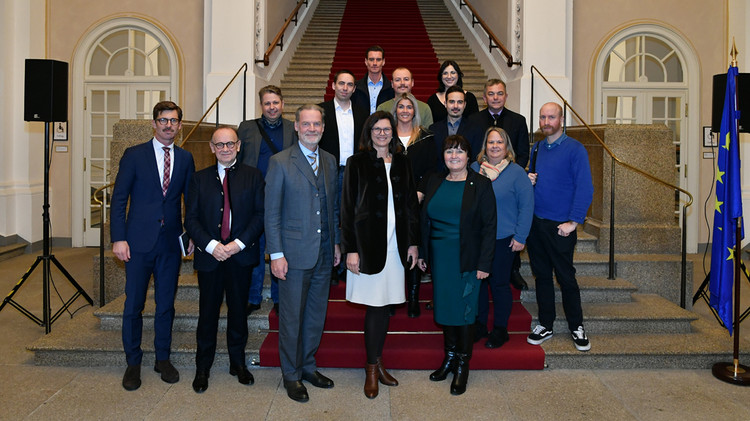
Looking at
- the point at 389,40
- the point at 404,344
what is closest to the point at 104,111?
the point at 389,40

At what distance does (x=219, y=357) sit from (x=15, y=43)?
22.6ft

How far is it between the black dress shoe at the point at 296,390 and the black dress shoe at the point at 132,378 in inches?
38.1

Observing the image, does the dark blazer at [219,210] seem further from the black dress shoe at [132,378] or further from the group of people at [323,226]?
the black dress shoe at [132,378]

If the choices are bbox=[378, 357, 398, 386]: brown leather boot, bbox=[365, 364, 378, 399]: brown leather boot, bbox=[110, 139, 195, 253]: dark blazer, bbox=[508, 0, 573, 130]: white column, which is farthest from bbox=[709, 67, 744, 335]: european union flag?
bbox=[508, 0, 573, 130]: white column

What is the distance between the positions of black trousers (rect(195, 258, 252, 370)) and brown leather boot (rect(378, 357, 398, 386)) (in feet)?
2.96

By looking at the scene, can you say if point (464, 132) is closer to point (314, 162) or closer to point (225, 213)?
point (314, 162)

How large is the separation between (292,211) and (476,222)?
1.13 meters

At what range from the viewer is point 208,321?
4.00 meters

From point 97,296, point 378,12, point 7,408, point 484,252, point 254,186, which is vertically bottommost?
point 7,408

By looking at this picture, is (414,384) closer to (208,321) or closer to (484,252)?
(484,252)

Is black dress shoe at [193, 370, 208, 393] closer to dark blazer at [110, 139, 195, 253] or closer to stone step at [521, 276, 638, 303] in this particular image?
dark blazer at [110, 139, 195, 253]

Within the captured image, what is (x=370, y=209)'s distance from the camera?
3.78m

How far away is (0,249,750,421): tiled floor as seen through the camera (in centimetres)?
366

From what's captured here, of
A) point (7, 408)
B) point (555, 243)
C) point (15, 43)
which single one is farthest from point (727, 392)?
point (15, 43)
